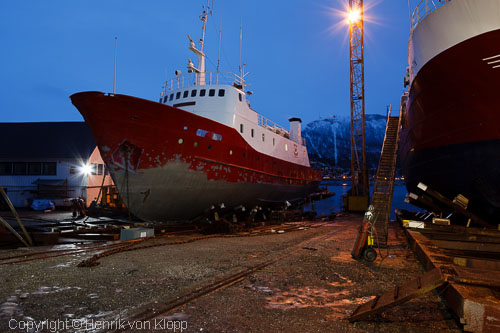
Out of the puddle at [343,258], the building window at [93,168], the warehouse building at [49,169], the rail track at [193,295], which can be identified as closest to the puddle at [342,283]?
the puddle at [343,258]

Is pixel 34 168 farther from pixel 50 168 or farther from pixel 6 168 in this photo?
pixel 6 168

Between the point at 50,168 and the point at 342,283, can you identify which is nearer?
the point at 342,283

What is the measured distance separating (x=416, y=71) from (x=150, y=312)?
37.7 ft

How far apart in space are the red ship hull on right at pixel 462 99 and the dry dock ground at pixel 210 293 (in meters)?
3.80

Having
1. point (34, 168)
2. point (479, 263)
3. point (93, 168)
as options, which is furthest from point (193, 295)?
point (34, 168)

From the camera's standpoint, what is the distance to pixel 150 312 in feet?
12.6

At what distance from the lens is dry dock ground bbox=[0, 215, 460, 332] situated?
357cm

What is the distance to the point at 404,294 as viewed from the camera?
3354 millimetres

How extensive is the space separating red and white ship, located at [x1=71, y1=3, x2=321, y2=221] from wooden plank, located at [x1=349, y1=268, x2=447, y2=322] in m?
8.74

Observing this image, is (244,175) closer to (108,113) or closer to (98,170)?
(108,113)

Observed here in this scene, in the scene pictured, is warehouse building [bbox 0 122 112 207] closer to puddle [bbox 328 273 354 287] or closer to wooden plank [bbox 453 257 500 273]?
puddle [bbox 328 273 354 287]

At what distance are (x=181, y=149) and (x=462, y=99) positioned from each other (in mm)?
9260

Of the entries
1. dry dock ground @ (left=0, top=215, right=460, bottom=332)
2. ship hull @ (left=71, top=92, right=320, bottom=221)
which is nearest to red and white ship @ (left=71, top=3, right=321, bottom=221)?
ship hull @ (left=71, top=92, right=320, bottom=221)

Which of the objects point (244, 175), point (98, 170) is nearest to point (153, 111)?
point (244, 175)
